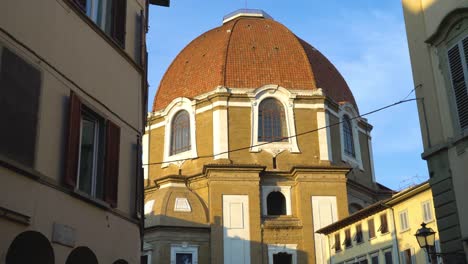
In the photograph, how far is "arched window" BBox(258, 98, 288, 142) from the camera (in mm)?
39812

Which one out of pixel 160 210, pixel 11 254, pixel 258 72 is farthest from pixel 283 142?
pixel 11 254

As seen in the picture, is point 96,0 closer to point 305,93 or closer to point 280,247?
point 280,247

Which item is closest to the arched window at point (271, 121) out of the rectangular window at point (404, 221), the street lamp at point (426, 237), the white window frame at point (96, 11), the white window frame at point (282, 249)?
the white window frame at point (282, 249)

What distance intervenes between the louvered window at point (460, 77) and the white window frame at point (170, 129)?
28.9 metres

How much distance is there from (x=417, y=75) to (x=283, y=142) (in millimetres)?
26688

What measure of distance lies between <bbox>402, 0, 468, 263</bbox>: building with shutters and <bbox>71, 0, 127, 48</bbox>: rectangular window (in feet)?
20.8

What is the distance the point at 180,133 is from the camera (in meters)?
41.9

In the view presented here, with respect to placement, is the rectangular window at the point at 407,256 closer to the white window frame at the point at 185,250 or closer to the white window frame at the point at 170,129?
the white window frame at the point at 185,250

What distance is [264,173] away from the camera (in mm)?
38344

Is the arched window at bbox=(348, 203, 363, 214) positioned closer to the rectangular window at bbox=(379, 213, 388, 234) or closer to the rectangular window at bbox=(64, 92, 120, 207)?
the rectangular window at bbox=(379, 213, 388, 234)

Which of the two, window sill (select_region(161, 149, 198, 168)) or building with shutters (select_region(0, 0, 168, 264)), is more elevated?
window sill (select_region(161, 149, 198, 168))

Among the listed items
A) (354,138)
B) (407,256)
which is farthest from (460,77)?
(354,138)

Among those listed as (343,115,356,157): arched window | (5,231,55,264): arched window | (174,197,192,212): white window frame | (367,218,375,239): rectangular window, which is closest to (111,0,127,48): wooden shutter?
(5,231,55,264): arched window

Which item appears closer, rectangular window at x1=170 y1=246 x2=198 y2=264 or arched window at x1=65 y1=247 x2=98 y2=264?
arched window at x1=65 y1=247 x2=98 y2=264
